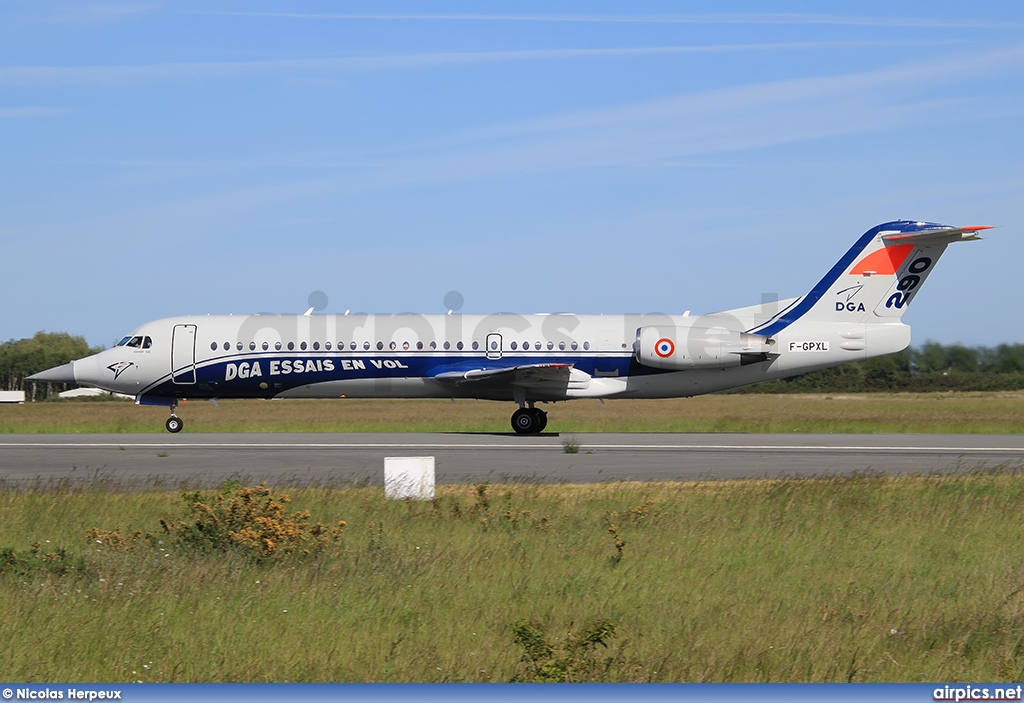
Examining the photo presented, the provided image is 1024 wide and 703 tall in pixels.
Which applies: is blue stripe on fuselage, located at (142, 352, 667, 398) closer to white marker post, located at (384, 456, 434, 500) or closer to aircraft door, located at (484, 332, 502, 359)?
aircraft door, located at (484, 332, 502, 359)

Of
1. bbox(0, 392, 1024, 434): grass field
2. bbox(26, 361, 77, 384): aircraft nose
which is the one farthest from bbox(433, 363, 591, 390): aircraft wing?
bbox(26, 361, 77, 384): aircraft nose

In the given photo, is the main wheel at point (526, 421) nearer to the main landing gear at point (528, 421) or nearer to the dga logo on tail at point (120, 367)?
the main landing gear at point (528, 421)

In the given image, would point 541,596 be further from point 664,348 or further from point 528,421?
point 528,421

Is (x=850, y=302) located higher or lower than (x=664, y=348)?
higher

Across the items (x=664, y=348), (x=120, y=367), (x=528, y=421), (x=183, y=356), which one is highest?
(x=664, y=348)

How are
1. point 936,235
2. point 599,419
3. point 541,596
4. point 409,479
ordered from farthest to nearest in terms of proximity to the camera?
1. point 599,419
2. point 936,235
3. point 409,479
4. point 541,596

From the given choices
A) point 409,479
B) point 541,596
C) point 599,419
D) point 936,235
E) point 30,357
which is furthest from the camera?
point 30,357

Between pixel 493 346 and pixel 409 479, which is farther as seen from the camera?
pixel 493 346

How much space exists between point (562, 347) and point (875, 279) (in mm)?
9089

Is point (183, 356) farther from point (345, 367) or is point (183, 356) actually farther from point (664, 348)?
point (664, 348)

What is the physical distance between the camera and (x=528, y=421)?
3108 centimetres

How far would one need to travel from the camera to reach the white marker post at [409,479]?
48.8 feet

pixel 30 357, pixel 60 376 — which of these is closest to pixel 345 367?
pixel 60 376

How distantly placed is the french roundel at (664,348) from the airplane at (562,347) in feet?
0.09
